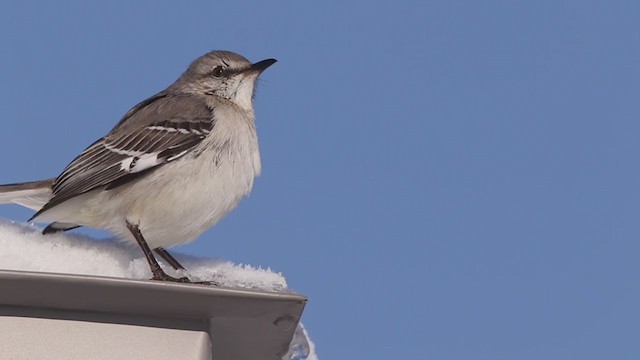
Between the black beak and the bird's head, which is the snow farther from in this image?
the black beak

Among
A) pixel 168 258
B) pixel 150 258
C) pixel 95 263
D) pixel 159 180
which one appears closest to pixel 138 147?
pixel 159 180

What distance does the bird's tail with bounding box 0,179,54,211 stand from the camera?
6.30 metres

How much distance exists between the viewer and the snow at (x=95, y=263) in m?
4.13

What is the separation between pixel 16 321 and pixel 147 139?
2.81 m

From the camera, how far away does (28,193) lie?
6.39 meters

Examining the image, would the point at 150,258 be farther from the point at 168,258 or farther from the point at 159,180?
the point at 159,180

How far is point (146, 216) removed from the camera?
584 cm

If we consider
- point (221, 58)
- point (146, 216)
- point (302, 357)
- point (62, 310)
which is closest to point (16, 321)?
point (62, 310)

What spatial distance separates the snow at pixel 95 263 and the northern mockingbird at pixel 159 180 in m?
0.63

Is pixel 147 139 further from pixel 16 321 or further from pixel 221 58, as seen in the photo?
pixel 16 321

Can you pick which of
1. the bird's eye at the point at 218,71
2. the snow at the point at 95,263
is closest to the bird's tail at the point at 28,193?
the bird's eye at the point at 218,71

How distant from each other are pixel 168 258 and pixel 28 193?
1.27m

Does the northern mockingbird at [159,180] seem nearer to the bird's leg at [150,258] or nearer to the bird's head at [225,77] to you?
the bird's leg at [150,258]

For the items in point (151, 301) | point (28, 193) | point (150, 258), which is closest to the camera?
point (151, 301)
